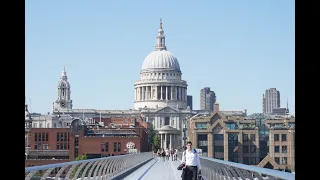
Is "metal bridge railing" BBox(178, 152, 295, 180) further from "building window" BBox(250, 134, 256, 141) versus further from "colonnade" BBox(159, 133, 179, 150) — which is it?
"colonnade" BBox(159, 133, 179, 150)

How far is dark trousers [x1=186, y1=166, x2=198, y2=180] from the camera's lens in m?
13.4

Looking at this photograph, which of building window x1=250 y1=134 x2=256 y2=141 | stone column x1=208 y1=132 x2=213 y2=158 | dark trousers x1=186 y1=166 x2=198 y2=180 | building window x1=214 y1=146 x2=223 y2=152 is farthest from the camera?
building window x1=214 y1=146 x2=223 y2=152

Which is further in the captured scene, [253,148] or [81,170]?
[253,148]

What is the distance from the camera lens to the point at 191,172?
13.5 metres

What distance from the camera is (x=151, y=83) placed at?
7657 inches

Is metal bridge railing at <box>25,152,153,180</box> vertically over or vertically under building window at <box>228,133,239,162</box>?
over

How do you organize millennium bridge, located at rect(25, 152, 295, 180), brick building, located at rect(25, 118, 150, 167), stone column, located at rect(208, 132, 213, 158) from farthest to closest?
stone column, located at rect(208, 132, 213, 158) → brick building, located at rect(25, 118, 150, 167) → millennium bridge, located at rect(25, 152, 295, 180)

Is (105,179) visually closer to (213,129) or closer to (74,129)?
(74,129)

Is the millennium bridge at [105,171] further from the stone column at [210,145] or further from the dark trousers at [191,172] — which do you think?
the stone column at [210,145]

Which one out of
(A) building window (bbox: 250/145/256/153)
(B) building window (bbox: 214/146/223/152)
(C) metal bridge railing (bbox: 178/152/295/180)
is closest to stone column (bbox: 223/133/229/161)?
(B) building window (bbox: 214/146/223/152)

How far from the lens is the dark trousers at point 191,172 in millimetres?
13445

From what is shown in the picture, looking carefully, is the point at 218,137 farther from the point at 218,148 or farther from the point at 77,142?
the point at 77,142

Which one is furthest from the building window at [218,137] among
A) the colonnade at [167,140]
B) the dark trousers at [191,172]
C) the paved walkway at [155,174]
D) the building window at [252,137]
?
the dark trousers at [191,172]

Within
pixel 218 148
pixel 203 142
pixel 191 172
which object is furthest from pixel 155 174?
pixel 203 142
